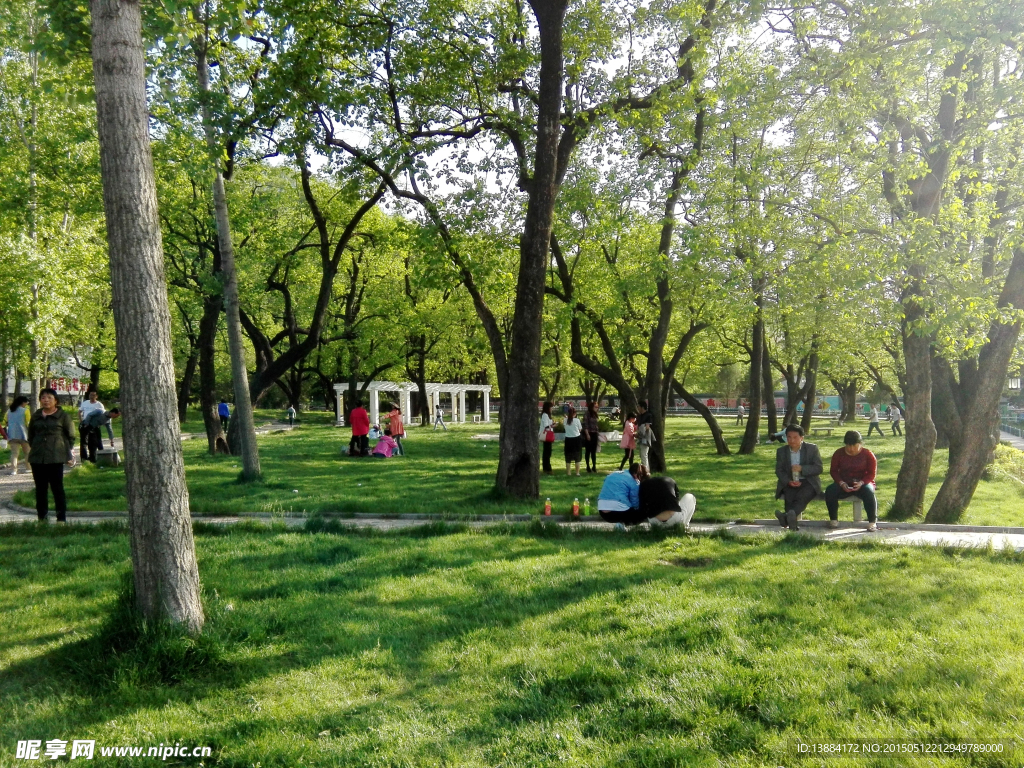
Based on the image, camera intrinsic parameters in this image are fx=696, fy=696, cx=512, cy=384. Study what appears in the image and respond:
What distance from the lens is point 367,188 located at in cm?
1573

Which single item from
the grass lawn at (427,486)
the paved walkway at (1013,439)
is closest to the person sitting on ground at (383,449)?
the grass lawn at (427,486)

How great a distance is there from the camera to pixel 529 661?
187 inches

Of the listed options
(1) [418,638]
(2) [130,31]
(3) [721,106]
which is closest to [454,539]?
(1) [418,638]

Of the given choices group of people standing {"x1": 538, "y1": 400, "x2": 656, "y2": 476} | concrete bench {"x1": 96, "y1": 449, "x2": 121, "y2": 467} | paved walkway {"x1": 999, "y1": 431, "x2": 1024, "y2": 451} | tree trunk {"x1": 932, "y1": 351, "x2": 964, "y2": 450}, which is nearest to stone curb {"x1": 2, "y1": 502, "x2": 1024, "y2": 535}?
tree trunk {"x1": 932, "y1": 351, "x2": 964, "y2": 450}

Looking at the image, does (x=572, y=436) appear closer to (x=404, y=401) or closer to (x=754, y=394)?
(x=754, y=394)

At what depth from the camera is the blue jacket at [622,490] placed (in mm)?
9562

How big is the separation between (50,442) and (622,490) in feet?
25.7

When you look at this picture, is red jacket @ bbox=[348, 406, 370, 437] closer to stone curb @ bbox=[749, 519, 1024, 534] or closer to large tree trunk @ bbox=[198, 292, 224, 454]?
large tree trunk @ bbox=[198, 292, 224, 454]

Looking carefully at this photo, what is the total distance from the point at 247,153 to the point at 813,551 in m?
14.6

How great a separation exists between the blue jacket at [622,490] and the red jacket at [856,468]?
9.56 ft

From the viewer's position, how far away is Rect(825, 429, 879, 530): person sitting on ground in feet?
32.4

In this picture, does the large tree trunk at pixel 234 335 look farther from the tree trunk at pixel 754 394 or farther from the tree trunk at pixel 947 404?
the tree trunk at pixel 754 394

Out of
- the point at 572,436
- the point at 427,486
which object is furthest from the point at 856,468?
the point at 572,436

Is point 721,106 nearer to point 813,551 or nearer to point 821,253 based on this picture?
point 821,253
